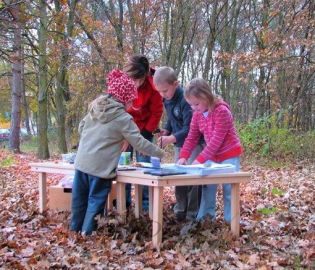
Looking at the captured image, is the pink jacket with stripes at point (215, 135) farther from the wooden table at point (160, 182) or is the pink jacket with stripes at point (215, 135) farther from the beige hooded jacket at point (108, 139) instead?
the beige hooded jacket at point (108, 139)

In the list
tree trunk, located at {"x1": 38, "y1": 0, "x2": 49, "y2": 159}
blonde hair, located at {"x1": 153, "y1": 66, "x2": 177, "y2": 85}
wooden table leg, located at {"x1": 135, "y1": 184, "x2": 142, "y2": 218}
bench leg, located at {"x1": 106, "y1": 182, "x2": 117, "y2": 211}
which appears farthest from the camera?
tree trunk, located at {"x1": 38, "y1": 0, "x2": 49, "y2": 159}

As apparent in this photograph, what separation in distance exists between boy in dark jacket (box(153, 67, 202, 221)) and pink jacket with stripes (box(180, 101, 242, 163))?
0.43 ft

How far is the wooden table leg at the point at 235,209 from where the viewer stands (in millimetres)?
3945

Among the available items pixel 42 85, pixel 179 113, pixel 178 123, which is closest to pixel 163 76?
pixel 179 113

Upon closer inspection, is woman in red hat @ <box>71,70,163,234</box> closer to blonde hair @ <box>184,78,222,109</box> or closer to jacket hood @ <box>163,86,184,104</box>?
blonde hair @ <box>184,78,222,109</box>

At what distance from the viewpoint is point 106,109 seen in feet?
12.6

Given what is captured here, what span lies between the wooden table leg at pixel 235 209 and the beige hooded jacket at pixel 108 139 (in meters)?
0.78

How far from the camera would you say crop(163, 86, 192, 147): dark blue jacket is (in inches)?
179

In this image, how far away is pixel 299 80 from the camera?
12.4m

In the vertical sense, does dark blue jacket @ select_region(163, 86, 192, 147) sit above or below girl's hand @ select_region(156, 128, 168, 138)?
above

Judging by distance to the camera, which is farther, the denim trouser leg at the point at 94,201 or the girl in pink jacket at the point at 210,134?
the girl in pink jacket at the point at 210,134

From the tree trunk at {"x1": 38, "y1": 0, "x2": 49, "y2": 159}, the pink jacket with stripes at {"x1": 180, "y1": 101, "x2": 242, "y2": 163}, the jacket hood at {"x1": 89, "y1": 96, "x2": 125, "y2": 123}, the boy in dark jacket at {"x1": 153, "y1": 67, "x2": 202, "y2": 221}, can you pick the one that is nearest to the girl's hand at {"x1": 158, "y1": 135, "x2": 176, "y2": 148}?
the boy in dark jacket at {"x1": 153, "y1": 67, "x2": 202, "y2": 221}

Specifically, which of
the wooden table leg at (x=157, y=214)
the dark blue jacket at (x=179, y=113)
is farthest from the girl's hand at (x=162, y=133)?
the wooden table leg at (x=157, y=214)

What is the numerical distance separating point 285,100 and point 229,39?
5314 millimetres
